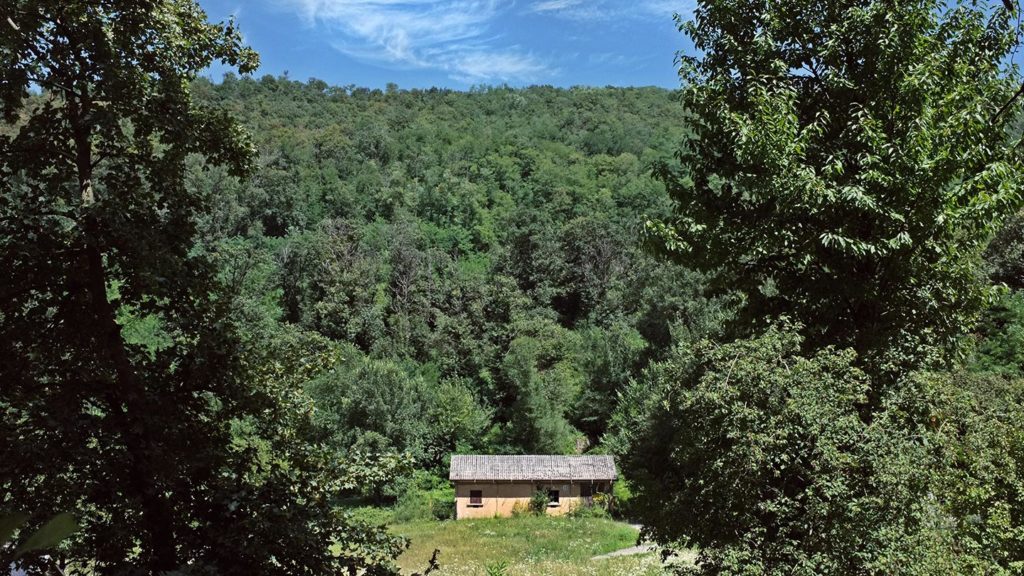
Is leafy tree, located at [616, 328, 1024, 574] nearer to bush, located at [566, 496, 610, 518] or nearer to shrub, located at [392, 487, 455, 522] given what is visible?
A: bush, located at [566, 496, 610, 518]

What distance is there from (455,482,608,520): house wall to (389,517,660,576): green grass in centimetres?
173

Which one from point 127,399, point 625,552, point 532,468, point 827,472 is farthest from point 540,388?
point 127,399

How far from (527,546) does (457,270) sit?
120 feet

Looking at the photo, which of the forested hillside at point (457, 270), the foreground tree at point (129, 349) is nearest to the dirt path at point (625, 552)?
the forested hillside at point (457, 270)

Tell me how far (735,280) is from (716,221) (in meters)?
0.90

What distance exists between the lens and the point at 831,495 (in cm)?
598

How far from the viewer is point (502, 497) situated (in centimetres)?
3656

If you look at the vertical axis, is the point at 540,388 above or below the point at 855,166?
below

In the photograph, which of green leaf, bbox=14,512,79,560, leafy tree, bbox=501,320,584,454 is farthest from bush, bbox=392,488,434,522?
green leaf, bbox=14,512,79,560

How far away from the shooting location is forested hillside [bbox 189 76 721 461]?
43688 millimetres

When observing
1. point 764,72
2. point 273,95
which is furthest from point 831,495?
point 273,95

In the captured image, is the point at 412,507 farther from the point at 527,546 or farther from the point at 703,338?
the point at 703,338

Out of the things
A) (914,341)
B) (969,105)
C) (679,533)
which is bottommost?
(679,533)

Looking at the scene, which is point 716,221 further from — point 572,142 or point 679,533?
point 572,142
